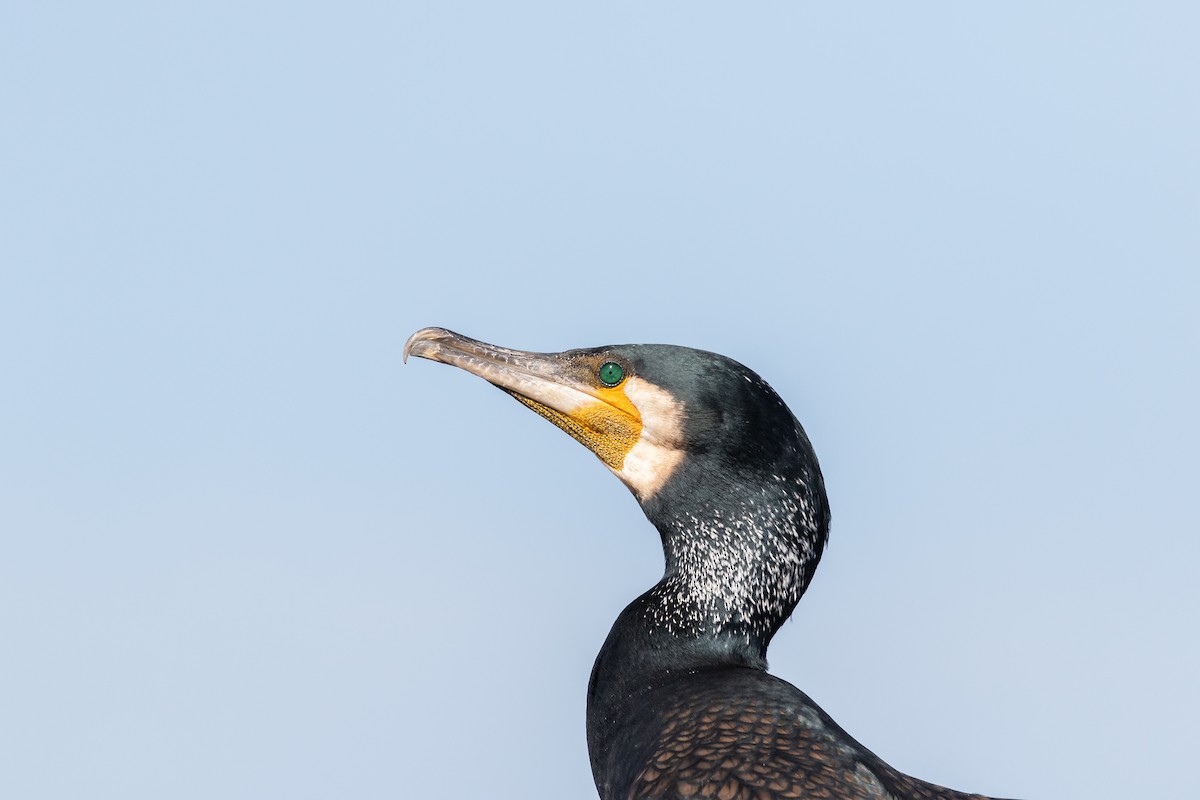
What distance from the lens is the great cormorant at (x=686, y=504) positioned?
6508mm

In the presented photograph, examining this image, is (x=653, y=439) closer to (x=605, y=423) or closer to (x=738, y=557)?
(x=605, y=423)

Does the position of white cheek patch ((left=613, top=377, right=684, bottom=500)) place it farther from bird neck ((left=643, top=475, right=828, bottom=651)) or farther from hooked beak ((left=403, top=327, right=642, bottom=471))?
bird neck ((left=643, top=475, right=828, bottom=651))

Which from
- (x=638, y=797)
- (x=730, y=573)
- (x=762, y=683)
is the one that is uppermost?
(x=730, y=573)

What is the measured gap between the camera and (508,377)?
695 cm

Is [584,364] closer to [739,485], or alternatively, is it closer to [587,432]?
[587,432]

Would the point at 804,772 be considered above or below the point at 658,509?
below

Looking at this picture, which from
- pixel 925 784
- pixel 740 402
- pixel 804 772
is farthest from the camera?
pixel 740 402

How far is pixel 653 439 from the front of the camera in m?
6.80

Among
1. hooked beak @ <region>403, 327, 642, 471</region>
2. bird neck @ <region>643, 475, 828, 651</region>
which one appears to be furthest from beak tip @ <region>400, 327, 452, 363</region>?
bird neck @ <region>643, 475, 828, 651</region>

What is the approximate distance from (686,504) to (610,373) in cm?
66

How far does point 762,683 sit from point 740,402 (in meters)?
1.16

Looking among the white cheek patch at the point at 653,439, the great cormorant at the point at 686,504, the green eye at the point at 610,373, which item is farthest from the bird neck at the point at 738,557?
the green eye at the point at 610,373

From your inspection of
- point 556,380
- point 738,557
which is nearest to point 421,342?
point 556,380

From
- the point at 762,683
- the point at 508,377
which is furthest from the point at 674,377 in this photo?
the point at 762,683
